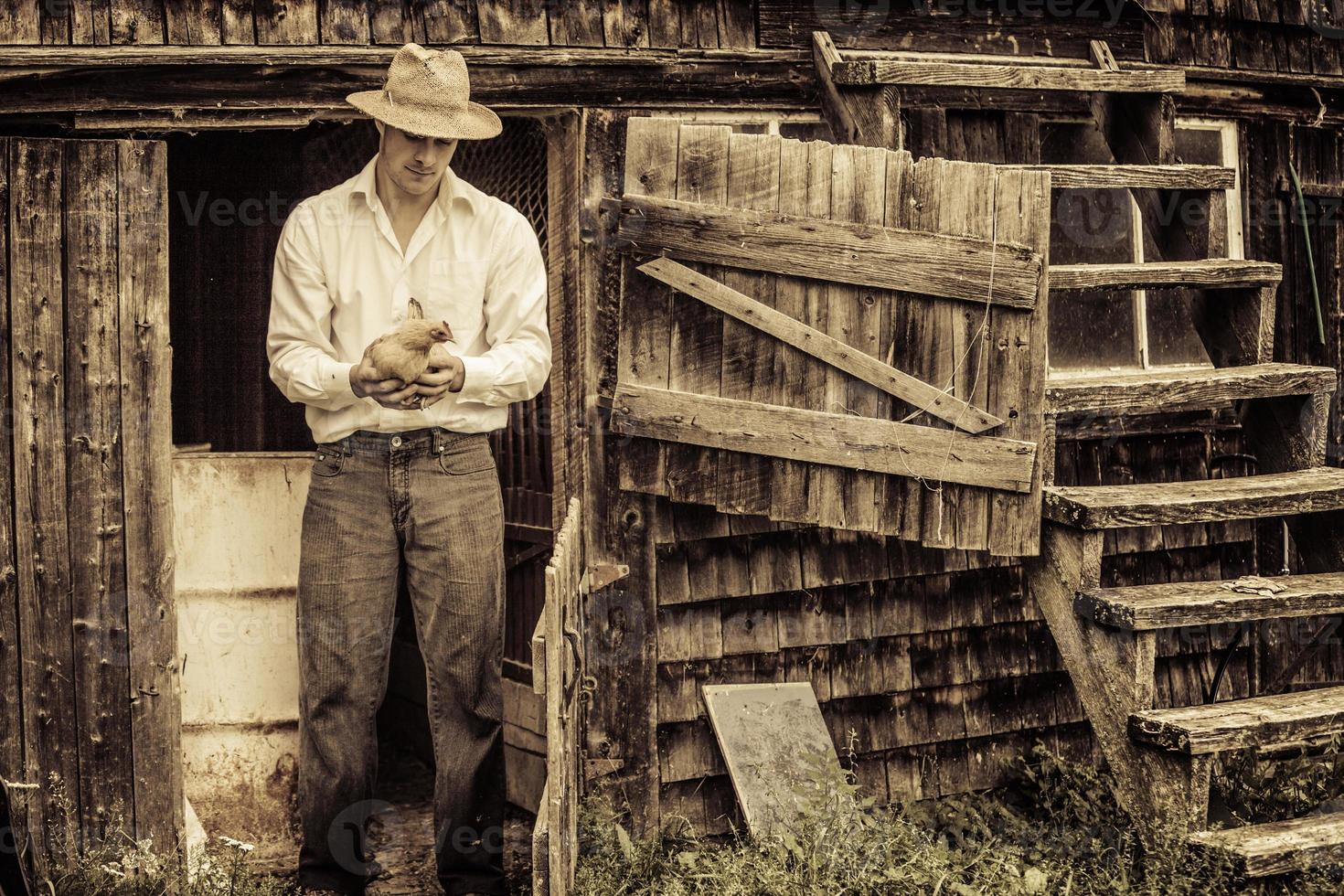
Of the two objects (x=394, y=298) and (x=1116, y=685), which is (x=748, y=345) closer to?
(x=394, y=298)

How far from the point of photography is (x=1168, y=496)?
3.86 m

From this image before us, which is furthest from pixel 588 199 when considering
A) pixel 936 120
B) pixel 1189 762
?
pixel 1189 762

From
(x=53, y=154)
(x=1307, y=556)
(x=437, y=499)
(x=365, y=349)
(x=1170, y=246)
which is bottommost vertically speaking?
(x=1307, y=556)

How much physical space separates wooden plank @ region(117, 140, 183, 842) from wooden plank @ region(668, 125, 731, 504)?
1628 mm

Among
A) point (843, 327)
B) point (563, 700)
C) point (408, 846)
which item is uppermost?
point (843, 327)

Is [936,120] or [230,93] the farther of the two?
[936,120]

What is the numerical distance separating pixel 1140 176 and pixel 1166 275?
0.34 m

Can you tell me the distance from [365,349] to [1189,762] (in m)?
2.59

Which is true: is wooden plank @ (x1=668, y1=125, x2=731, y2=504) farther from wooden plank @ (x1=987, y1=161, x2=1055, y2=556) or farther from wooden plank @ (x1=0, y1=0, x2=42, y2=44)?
wooden plank @ (x1=0, y1=0, x2=42, y2=44)

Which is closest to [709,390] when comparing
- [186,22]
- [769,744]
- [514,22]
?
[769,744]

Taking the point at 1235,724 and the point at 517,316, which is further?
the point at 517,316

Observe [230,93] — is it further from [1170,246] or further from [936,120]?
[1170,246]

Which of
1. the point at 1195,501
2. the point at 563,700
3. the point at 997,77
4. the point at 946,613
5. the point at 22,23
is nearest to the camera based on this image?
the point at 563,700

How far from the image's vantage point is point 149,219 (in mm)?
3986
